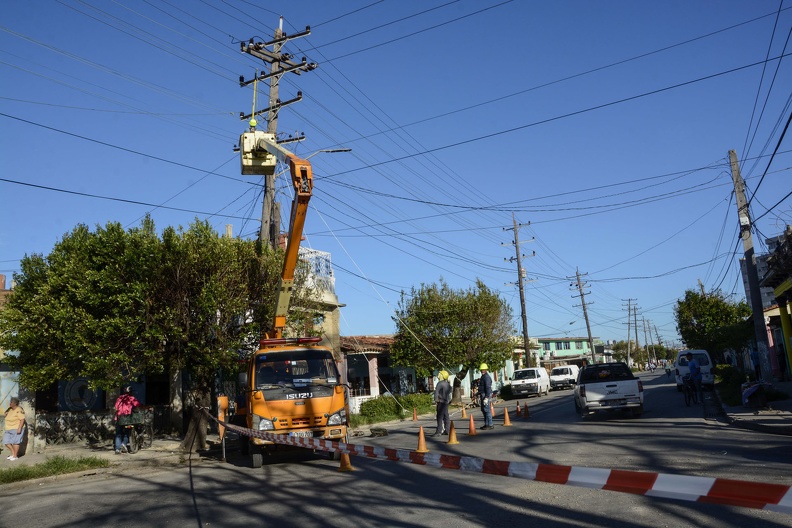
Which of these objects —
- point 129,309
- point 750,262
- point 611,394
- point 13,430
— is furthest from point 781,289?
point 13,430

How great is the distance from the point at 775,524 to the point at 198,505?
7.06 meters

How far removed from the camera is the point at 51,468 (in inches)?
521

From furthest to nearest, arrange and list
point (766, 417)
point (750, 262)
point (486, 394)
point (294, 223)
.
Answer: point (750, 262)
point (486, 394)
point (766, 417)
point (294, 223)

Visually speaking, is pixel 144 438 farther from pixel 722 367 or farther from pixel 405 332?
pixel 722 367

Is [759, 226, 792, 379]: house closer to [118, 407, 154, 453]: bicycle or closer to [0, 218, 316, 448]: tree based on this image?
[0, 218, 316, 448]: tree

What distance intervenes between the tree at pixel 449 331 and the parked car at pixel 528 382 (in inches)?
90.0

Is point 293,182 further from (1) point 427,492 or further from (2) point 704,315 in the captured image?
(2) point 704,315

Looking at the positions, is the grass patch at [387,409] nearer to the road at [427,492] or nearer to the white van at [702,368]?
the road at [427,492]

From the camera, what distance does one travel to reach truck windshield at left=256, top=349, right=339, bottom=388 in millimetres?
12953

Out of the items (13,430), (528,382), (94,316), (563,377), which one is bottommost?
(13,430)

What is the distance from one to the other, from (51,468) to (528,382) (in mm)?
30004

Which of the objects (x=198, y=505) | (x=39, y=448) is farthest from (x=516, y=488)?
(x=39, y=448)

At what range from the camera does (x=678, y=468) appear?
9086 millimetres

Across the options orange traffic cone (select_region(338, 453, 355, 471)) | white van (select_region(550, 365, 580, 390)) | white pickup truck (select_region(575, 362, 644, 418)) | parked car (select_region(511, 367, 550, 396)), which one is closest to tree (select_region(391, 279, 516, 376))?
parked car (select_region(511, 367, 550, 396))
